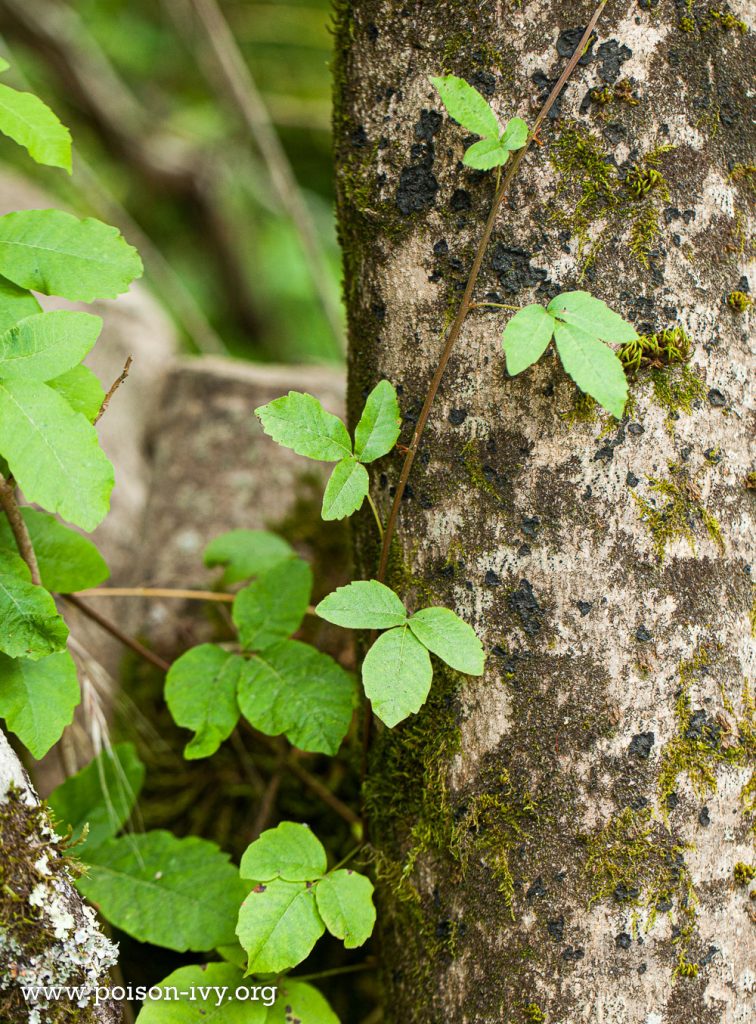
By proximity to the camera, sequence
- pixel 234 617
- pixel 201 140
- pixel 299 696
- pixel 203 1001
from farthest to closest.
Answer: pixel 201 140, pixel 234 617, pixel 299 696, pixel 203 1001

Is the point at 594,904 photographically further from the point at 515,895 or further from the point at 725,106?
the point at 725,106

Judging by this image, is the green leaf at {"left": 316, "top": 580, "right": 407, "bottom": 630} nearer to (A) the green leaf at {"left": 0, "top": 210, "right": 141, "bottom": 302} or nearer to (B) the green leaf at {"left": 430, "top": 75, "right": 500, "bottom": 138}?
(A) the green leaf at {"left": 0, "top": 210, "right": 141, "bottom": 302}

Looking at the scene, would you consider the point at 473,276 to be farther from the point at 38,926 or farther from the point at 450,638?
the point at 38,926

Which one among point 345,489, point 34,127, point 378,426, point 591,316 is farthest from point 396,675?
point 34,127

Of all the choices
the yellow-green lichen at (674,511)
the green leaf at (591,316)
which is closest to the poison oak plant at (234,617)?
the green leaf at (591,316)

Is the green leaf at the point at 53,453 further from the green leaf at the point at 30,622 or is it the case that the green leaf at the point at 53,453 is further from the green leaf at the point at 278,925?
the green leaf at the point at 278,925

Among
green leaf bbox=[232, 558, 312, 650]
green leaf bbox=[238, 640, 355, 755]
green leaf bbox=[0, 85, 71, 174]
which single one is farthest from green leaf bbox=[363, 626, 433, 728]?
green leaf bbox=[0, 85, 71, 174]

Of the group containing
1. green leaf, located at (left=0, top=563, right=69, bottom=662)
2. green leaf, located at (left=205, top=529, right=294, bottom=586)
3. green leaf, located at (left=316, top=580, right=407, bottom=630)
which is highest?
green leaf, located at (left=316, top=580, right=407, bottom=630)
